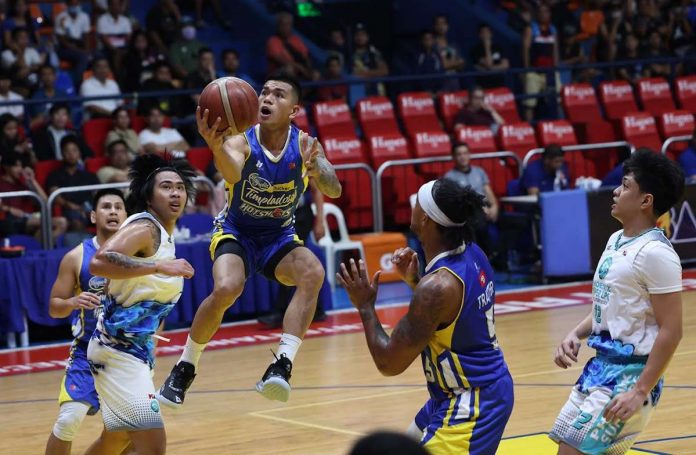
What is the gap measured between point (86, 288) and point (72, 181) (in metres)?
6.67

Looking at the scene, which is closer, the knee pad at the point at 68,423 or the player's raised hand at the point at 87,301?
the player's raised hand at the point at 87,301

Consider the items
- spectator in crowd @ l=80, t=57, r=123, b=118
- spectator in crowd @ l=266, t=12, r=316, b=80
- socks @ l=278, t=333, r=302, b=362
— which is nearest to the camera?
socks @ l=278, t=333, r=302, b=362

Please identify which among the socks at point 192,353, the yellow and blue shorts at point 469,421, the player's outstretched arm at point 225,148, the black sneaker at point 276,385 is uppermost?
the player's outstretched arm at point 225,148

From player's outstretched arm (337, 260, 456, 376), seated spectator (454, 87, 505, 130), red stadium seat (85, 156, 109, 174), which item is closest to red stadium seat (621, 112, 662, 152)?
seated spectator (454, 87, 505, 130)

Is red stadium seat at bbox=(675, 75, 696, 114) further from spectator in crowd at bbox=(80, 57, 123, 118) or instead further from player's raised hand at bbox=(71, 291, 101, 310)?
player's raised hand at bbox=(71, 291, 101, 310)

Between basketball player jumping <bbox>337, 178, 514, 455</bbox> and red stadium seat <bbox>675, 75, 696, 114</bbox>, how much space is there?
15047 mm

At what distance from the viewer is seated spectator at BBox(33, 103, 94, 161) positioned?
48.1 feet

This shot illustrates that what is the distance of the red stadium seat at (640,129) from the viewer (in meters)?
18.2

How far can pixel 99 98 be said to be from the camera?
580 inches

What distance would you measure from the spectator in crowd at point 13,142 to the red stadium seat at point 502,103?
6.87 metres

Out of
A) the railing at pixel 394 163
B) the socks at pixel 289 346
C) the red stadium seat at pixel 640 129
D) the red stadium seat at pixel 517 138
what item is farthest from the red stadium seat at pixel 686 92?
the socks at pixel 289 346

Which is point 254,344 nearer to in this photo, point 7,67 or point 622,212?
point 7,67

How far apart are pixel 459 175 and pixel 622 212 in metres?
9.60

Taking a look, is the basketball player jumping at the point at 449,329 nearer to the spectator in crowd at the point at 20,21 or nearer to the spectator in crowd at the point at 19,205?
the spectator in crowd at the point at 19,205
